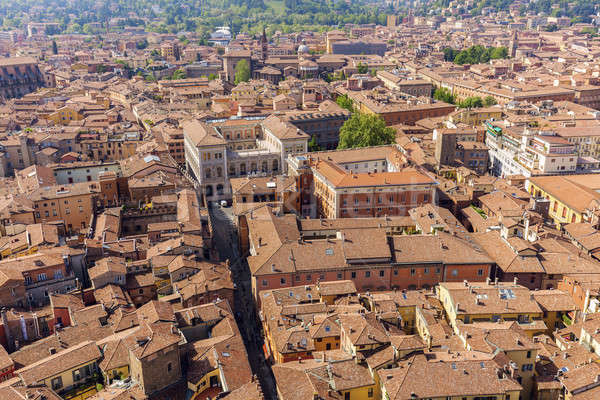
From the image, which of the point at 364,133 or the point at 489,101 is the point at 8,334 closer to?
the point at 364,133

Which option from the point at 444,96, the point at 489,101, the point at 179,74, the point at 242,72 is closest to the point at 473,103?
the point at 489,101

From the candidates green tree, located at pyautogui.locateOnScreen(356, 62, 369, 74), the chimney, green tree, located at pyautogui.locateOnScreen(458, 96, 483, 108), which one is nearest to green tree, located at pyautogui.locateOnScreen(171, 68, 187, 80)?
green tree, located at pyautogui.locateOnScreen(356, 62, 369, 74)

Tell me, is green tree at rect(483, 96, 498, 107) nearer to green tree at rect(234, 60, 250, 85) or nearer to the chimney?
green tree at rect(234, 60, 250, 85)

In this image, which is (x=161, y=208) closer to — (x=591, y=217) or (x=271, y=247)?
(x=271, y=247)

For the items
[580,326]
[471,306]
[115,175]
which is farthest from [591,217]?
[115,175]

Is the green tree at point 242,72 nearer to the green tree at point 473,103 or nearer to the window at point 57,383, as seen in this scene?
the green tree at point 473,103
